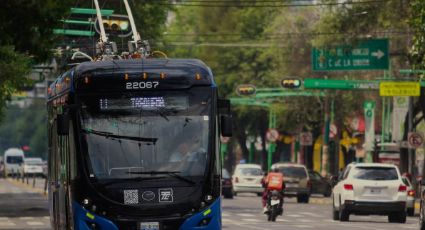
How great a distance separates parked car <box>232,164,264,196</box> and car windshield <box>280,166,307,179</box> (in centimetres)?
458

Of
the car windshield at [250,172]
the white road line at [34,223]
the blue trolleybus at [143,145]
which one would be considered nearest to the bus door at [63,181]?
the blue trolleybus at [143,145]

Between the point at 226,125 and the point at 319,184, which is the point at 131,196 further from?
the point at 319,184

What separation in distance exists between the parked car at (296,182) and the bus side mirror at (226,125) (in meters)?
38.1

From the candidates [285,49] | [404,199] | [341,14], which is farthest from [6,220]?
[285,49]

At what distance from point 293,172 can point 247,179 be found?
552cm

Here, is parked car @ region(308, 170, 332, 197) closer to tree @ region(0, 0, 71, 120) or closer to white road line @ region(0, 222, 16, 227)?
white road line @ region(0, 222, 16, 227)

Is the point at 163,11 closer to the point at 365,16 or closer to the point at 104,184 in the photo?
the point at 365,16

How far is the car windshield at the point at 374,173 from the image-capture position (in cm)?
3806

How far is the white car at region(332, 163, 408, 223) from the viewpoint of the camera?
37.8 m

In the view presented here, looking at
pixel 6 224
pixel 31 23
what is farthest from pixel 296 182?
A: pixel 31 23

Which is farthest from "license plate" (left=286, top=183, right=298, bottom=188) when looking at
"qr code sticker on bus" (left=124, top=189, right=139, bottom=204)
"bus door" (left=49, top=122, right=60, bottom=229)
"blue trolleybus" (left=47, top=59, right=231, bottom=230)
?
"qr code sticker on bus" (left=124, top=189, right=139, bottom=204)

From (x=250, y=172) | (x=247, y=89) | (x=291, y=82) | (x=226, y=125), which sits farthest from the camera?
(x=247, y=89)

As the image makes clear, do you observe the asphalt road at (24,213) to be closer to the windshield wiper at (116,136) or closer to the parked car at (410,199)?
the parked car at (410,199)

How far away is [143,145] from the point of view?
2089 centimetres
